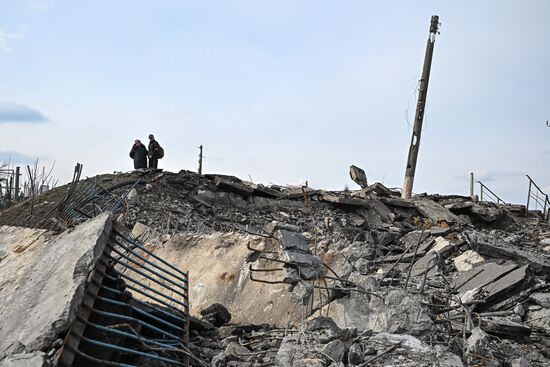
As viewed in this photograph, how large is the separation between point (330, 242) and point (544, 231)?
7613mm

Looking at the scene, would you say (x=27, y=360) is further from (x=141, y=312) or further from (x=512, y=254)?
(x=512, y=254)

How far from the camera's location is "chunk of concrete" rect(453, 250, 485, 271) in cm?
684

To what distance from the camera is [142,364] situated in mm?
3594

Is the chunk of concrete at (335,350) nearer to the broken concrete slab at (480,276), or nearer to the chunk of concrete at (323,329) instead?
the chunk of concrete at (323,329)

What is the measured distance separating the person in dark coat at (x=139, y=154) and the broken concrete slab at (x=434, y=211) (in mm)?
6498

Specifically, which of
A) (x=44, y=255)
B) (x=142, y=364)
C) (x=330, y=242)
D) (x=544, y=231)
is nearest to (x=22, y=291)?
(x=44, y=255)

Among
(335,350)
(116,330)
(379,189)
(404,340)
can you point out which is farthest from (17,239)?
(379,189)

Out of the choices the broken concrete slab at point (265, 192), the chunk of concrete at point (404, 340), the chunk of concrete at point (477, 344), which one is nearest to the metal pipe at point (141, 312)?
the chunk of concrete at point (404, 340)

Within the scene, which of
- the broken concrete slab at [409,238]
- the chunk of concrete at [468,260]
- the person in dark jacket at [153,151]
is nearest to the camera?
the chunk of concrete at [468,260]

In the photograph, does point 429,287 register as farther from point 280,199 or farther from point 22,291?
point 280,199

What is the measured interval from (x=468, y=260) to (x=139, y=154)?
369 inches

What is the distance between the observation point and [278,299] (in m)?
5.17

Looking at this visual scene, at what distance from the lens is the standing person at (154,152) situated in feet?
47.0

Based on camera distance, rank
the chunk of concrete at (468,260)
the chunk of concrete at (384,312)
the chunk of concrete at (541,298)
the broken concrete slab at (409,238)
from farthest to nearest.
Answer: the broken concrete slab at (409,238), the chunk of concrete at (468,260), the chunk of concrete at (541,298), the chunk of concrete at (384,312)
